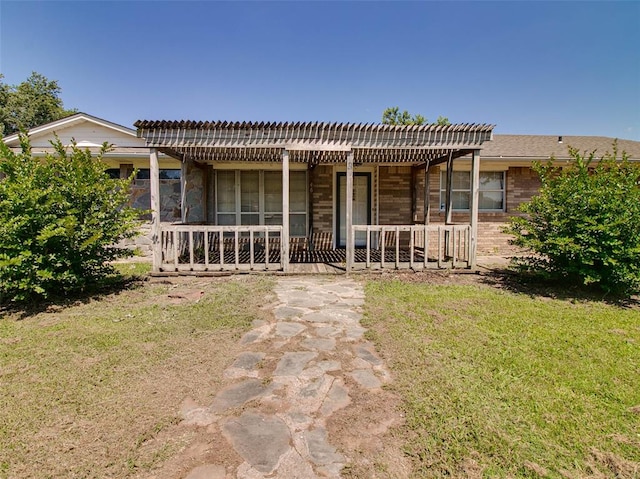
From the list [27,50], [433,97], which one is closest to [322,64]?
[433,97]

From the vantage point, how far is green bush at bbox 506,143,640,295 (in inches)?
212

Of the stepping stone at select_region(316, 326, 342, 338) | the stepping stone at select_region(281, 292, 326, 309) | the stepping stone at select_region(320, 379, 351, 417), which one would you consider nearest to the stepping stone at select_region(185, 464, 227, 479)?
the stepping stone at select_region(320, 379, 351, 417)

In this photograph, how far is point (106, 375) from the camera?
9.84 feet

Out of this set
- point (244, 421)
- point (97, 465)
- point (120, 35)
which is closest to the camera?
point (97, 465)

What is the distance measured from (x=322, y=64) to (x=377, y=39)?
342cm

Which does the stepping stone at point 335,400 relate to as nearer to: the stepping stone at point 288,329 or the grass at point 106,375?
the grass at point 106,375

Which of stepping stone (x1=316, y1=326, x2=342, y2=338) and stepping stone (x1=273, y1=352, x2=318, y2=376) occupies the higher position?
stepping stone (x1=316, y1=326, x2=342, y2=338)

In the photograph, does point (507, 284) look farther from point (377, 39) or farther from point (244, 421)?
point (377, 39)

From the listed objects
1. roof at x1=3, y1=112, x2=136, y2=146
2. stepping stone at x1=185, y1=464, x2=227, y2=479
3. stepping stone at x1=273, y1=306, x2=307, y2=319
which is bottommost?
stepping stone at x1=185, y1=464, x2=227, y2=479

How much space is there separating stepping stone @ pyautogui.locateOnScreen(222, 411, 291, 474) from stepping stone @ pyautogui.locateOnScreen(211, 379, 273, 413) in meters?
0.18

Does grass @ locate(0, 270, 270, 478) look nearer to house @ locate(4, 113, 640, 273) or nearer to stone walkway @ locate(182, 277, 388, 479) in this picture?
stone walkway @ locate(182, 277, 388, 479)

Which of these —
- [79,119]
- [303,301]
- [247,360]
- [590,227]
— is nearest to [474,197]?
[590,227]

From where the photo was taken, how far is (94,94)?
53.9ft

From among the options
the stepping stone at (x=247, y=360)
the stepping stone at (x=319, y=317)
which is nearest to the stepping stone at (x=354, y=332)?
the stepping stone at (x=319, y=317)
